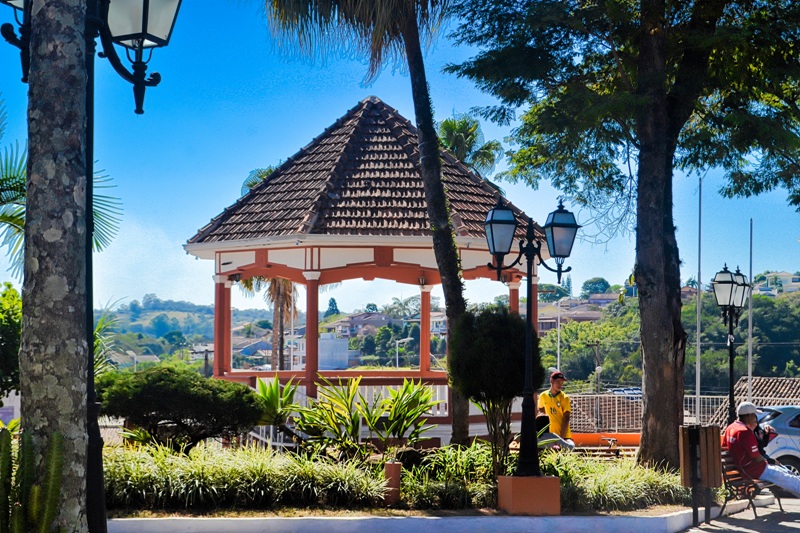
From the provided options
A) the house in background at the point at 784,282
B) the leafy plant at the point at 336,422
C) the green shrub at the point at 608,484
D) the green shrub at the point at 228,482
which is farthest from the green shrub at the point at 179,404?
the house in background at the point at 784,282

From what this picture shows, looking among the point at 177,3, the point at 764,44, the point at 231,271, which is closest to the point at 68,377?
the point at 177,3

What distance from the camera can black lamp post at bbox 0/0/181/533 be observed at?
20.9 feet

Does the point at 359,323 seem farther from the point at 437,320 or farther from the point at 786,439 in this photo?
the point at 786,439

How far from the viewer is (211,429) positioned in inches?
469

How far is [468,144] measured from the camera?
39688 mm

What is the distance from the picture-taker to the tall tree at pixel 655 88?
47.5 feet

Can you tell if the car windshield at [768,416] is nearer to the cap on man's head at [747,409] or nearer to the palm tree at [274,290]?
the cap on man's head at [747,409]

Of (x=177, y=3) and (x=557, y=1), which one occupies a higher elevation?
(x=557, y=1)

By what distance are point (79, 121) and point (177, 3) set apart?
5.55 ft

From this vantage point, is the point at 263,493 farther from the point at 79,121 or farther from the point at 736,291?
the point at 736,291

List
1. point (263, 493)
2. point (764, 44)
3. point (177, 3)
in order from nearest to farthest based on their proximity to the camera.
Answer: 1. point (177, 3)
2. point (263, 493)
3. point (764, 44)

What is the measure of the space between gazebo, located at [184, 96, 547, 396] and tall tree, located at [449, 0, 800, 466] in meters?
2.60

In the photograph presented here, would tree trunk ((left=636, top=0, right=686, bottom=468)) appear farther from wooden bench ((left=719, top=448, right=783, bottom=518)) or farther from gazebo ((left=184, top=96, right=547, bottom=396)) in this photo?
gazebo ((left=184, top=96, right=547, bottom=396))

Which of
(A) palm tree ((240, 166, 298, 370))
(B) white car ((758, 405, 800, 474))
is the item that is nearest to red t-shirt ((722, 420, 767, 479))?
(B) white car ((758, 405, 800, 474))
